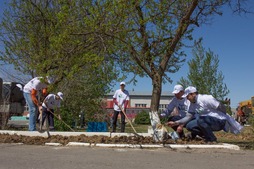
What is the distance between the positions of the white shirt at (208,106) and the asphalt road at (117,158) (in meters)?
1.00

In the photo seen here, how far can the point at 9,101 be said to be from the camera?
14.3 metres

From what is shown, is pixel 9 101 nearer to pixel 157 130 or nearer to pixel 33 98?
pixel 33 98

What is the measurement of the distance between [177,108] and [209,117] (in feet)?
4.25

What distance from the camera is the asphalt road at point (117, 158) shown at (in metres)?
5.87

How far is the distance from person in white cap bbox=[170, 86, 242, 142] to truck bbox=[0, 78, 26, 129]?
6492 mm

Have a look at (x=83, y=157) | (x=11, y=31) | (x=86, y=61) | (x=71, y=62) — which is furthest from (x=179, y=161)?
(x=11, y=31)

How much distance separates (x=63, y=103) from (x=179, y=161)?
1040cm

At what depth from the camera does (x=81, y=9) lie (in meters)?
8.48

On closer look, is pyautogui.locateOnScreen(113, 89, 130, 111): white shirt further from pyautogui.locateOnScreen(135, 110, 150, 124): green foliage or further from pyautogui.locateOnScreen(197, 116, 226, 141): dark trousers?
pyautogui.locateOnScreen(135, 110, 150, 124): green foliage

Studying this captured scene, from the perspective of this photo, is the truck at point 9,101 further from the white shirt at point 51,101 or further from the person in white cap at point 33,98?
the person in white cap at point 33,98

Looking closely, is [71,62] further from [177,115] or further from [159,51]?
[177,115]

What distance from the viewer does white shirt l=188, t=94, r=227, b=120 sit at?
8297 millimetres

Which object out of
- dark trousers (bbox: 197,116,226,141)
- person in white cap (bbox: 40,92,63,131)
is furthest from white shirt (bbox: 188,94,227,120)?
person in white cap (bbox: 40,92,63,131)

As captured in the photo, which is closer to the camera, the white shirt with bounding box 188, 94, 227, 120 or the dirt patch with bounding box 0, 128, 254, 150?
the white shirt with bounding box 188, 94, 227, 120
